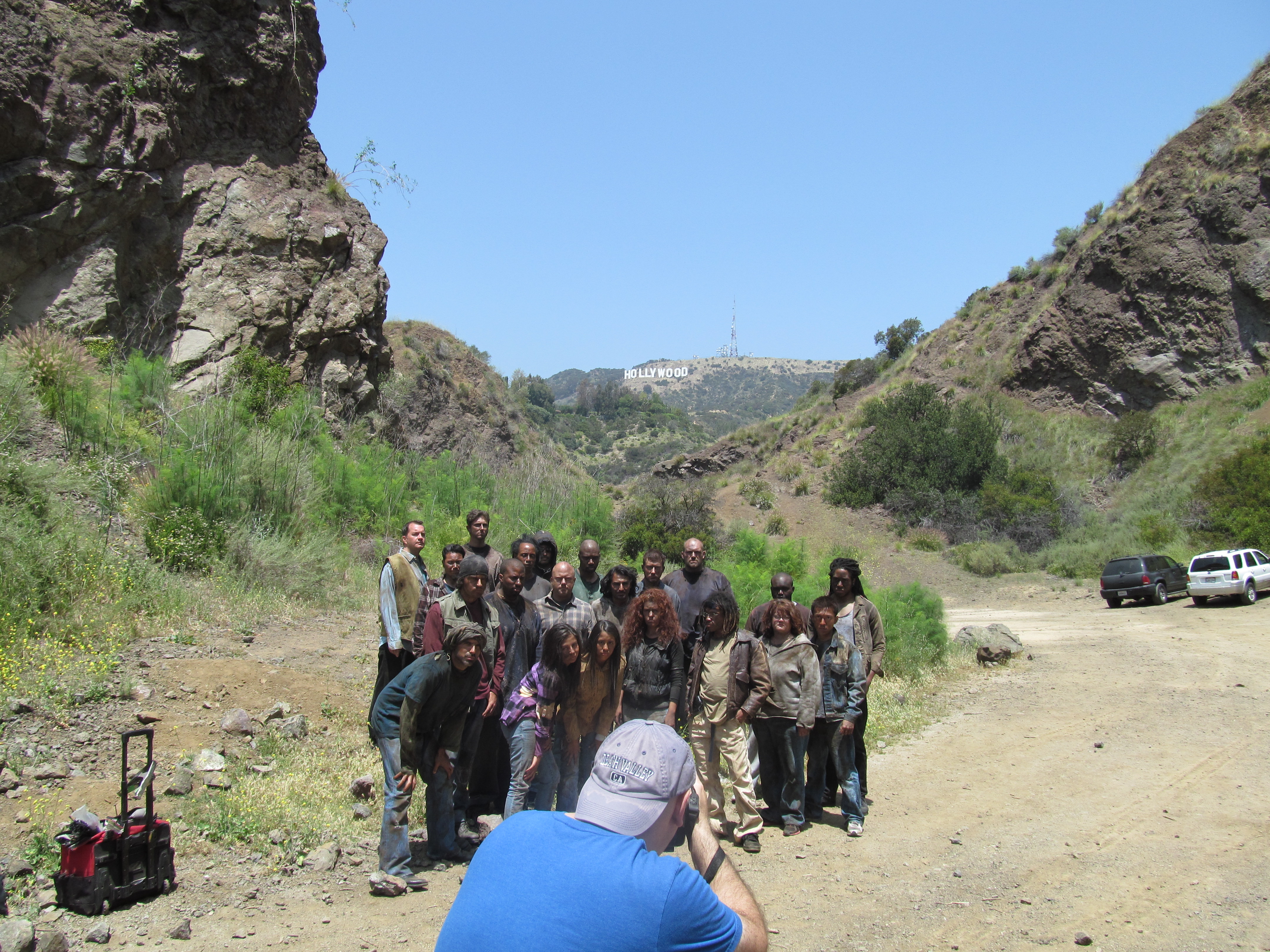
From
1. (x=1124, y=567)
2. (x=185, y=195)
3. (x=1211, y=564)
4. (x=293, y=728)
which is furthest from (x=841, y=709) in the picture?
(x=1124, y=567)

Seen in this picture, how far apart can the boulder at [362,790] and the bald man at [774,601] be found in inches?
126

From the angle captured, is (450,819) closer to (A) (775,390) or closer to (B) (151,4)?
(B) (151,4)

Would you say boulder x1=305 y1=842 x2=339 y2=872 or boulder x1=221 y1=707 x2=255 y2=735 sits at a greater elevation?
boulder x1=221 y1=707 x2=255 y2=735

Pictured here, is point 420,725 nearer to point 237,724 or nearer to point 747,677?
point 747,677

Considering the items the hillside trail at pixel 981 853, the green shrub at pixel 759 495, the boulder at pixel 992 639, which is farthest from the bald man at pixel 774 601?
the green shrub at pixel 759 495

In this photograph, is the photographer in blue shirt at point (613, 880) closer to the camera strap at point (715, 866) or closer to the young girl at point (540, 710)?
the camera strap at point (715, 866)

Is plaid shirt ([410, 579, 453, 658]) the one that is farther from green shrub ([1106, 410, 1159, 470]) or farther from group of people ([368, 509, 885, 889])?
green shrub ([1106, 410, 1159, 470])

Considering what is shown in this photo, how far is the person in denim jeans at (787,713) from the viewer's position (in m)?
6.31

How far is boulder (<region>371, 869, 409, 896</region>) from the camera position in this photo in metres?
5.16

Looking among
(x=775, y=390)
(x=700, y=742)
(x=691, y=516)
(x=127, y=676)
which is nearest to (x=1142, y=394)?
(x=691, y=516)

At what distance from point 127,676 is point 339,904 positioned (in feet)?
12.9

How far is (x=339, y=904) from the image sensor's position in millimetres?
5090

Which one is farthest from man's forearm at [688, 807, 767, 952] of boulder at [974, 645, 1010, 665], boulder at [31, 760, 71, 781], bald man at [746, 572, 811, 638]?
boulder at [974, 645, 1010, 665]

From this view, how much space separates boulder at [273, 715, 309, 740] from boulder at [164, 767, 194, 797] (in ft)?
3.85
